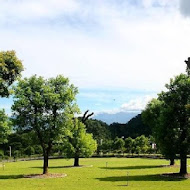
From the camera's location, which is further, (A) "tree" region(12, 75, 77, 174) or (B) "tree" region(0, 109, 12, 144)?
(B) "tree" region(0, 109, 12, 144)

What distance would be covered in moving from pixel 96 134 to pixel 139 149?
45115mm

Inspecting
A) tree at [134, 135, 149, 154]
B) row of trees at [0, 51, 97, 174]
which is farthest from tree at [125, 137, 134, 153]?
row of trees at [0, 51, 97, 174]

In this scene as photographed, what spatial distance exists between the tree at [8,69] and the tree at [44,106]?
1646cm

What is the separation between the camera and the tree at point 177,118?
33875 millimetres

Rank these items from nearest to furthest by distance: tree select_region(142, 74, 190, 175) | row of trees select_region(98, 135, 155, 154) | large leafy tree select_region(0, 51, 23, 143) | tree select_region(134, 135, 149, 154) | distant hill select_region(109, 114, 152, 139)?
large leafy tree select_region(0, 51, 23, 143), tree select_region(142, 74, 190, 175), tree select_region(134, 135, 149, 154), row of trees select_region(98, 135, 155, 154), distant hill select_region(109, 114, 152, 139)

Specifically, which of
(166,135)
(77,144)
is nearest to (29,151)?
(77,144)

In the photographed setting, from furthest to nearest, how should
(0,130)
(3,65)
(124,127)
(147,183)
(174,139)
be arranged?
(124,127), (0,130), (174,139), (147,183), (3,65)

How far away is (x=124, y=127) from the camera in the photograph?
14725 centimetres

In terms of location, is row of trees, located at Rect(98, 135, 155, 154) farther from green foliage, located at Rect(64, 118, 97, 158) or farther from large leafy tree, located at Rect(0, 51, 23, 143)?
large leafy tree, located at Rect(0, 51, 23, 143)

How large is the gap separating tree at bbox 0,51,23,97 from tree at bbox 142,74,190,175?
18186 millimetres

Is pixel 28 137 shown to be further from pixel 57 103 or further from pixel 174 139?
pixel 174 139

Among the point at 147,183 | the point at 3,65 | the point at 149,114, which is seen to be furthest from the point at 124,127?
the point at 3,65

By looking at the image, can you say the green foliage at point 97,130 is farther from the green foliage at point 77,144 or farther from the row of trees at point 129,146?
the green foliage at point 77,144

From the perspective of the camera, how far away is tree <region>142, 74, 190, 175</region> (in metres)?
33.9
